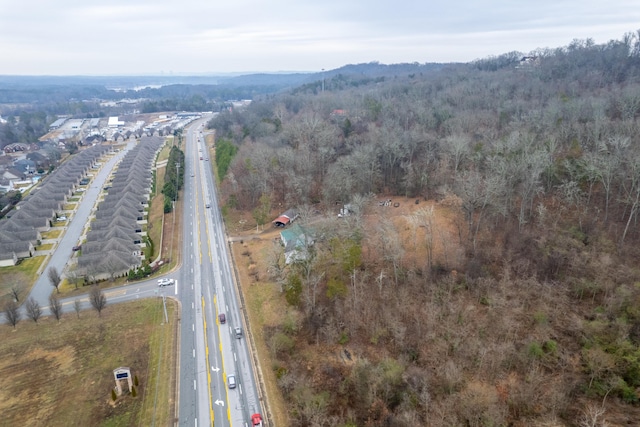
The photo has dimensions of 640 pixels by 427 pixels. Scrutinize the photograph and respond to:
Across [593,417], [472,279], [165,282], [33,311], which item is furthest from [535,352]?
[33,311]

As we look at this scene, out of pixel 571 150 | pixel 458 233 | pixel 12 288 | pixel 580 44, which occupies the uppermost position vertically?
pixel 580 44

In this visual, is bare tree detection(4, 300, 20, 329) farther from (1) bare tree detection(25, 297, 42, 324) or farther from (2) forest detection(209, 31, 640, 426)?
(2) forest detection(209, 31, 640, 426)

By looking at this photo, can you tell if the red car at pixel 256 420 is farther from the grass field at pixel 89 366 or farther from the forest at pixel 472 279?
the grass field at pixel 89 366

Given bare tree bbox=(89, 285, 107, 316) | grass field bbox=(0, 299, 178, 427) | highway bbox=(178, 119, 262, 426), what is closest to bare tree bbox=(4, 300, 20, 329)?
grass field bbox=(0, 299, 178, 427)

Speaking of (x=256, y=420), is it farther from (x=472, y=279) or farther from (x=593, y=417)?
(x=472, y=279)

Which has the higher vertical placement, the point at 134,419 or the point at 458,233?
the point at 458,233

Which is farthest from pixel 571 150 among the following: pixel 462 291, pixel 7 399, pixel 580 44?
pixel 580 44

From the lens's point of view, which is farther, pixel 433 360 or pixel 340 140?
pixel 340 140

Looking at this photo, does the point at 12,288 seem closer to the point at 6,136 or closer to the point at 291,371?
the point at 291,371
